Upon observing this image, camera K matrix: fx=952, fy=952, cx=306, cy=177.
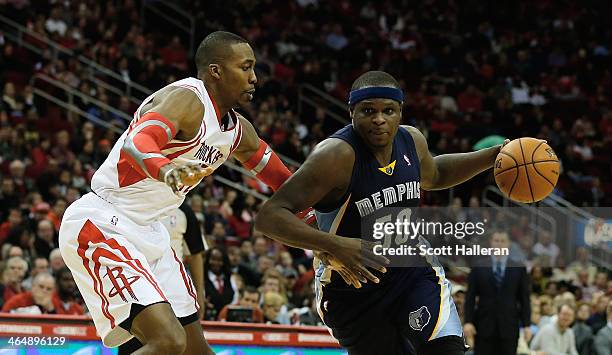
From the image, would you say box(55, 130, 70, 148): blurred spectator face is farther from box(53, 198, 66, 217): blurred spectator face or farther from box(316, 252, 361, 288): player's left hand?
box(316, 252, 361, 288): player's left hand

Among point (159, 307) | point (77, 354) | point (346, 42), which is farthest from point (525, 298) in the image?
point (346, 42)

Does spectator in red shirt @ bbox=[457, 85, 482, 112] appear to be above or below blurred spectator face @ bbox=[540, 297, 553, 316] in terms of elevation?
above

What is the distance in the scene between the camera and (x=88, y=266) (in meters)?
4.80

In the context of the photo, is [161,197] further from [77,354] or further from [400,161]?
[77,354]

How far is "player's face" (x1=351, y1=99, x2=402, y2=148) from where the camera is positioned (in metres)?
4.84

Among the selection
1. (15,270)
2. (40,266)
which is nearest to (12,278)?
(15,270)

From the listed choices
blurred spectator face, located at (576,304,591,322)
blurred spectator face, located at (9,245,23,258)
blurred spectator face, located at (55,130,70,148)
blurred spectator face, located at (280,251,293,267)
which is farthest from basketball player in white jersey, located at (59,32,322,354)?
blurred spectator face, located at (55,130,70,148)

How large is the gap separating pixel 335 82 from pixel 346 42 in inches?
65.9

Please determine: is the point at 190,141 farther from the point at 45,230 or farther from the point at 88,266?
the point at 45,230

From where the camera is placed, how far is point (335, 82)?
19.4 m

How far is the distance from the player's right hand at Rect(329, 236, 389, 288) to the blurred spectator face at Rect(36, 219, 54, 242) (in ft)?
21.6

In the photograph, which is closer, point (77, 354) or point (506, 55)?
point (77, 354)

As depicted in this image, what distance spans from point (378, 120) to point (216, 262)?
5.90 meters

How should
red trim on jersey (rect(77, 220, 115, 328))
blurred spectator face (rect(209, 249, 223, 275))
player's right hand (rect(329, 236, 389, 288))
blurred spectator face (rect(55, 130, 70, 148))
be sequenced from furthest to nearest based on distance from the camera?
blurred spectator face (rect(55, 130, 70, 148)), blurred spectator face (rect(209, 249, 223, 275)), red trim on jersey (rect(77, 220, 115, 328)), player's right hand (rect(329, 236, 389, 288))
